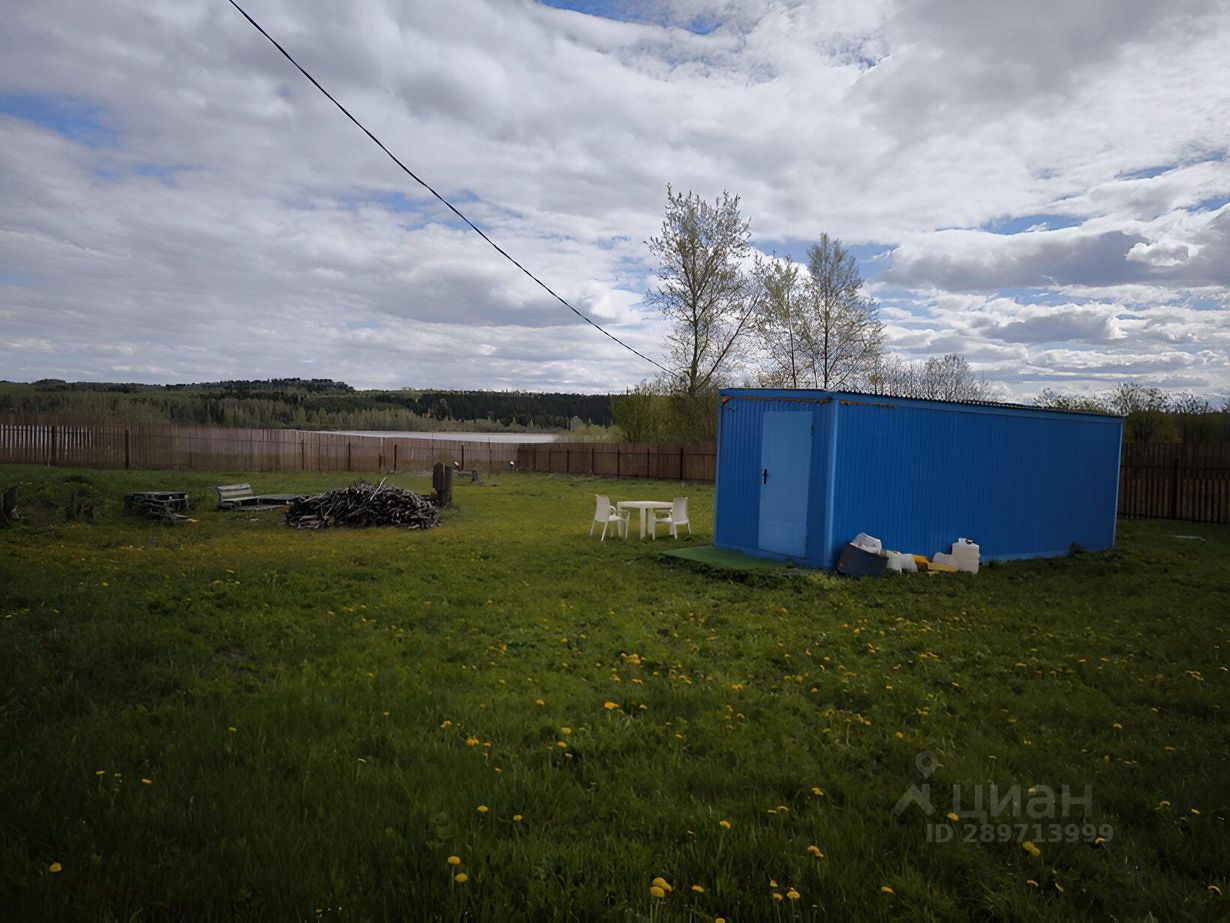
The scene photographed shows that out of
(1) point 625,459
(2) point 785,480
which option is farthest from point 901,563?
(1) point 625,459

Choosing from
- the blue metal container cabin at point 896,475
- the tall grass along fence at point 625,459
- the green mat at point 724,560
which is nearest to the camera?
the green mat at point 724,560

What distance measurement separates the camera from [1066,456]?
1322 cm

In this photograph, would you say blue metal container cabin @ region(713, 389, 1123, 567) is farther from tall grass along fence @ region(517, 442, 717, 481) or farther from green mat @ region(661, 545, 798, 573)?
tall grass along fence @ region(517, 442, 717, 481)

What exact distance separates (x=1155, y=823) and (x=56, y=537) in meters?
15.1

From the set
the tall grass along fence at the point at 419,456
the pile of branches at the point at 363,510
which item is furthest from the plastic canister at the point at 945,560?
the tall grass along fence at the point at 419,456

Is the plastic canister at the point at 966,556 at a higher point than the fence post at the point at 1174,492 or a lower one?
lower

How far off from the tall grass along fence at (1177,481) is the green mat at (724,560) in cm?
1213

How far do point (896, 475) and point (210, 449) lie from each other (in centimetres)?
2775

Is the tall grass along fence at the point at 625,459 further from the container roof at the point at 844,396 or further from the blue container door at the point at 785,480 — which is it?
the blue container door at the point at 785,480

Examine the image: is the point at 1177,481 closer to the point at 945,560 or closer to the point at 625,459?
the point at 945,560

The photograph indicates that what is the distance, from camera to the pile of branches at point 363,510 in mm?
15961

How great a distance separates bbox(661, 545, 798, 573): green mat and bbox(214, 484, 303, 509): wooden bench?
34.7ft

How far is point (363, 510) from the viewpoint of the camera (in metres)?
16.2

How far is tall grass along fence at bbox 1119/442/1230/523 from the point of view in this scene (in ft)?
57.3
